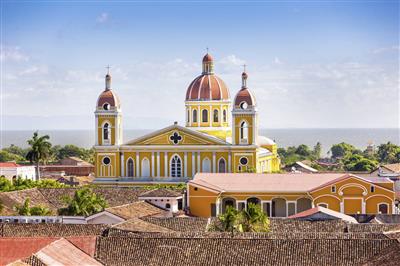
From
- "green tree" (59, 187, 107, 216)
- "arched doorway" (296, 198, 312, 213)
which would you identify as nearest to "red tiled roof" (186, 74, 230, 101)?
"arched doorway" (296, 198, 312, 213)

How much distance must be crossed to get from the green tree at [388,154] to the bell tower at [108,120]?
51028 mm

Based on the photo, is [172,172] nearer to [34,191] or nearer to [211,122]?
[211,122]

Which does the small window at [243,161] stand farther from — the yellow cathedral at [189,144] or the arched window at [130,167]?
the arched window at [130,167]

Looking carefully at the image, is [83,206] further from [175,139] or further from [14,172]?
[14,172]

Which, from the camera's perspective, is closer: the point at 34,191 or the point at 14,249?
the point at 14,249

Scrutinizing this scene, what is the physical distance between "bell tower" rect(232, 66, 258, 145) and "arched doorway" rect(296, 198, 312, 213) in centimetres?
1266

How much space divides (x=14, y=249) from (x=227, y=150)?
40.7m

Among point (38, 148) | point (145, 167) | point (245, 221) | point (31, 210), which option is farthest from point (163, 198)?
point (38, 148)

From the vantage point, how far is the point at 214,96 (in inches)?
3009

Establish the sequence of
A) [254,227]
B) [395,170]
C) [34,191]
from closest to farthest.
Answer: [254,227] → [34,191] → [395,170]

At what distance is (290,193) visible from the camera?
60.2 meters

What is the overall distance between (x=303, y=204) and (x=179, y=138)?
49.7ft

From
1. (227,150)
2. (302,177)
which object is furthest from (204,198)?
(227,150)

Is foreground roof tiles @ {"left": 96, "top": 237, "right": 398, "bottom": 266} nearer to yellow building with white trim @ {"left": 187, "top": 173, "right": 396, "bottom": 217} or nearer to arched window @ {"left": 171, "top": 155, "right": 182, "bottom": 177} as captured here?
yellow building with white trim @ {"left": 187, "top": 173, "right": 396, "bottom": 217}
